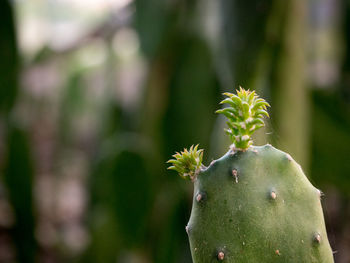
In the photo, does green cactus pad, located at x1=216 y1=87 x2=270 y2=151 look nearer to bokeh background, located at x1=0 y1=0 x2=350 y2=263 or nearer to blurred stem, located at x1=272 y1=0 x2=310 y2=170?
bokeh background, located at x1=0 y1=0 x2=350 y2=263

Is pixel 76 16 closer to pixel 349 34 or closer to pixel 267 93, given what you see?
pixel 349 34

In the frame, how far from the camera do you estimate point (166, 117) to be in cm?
162

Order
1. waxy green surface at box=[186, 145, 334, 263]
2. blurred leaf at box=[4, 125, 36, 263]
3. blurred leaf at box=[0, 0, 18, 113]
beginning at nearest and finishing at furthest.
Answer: waxy green surface at box=[186, 145, 334, 263] < blurred leaf at box=[0, 0, 18, 113] < blurred leaf at box=[4, 125, 36, 263]

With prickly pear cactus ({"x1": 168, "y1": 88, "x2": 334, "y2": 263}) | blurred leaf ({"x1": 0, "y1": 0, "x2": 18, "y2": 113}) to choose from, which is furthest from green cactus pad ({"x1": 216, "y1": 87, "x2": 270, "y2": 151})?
blurred leaf ({"x1": 0, "y1": 0, "x2": 18, "y2": 113})

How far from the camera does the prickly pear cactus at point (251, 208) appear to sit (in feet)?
1.13

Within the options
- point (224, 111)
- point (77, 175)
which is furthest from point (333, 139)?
point (77, 175)

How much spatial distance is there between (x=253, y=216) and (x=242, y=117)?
6 centimetres

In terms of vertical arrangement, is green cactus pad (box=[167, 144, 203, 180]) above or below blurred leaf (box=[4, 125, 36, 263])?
below

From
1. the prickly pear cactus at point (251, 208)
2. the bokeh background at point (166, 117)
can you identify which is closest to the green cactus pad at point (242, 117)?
the prickly pear cactus at point (251, 208)

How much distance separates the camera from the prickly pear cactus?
13.6 inches

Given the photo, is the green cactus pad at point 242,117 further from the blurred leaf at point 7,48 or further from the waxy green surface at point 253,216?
the blurred leaf at point 7,48

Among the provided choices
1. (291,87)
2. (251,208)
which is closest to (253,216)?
(251,208)

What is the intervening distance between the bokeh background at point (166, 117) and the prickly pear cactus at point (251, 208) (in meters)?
0.10

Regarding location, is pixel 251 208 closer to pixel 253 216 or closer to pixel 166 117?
pixel 253 216
